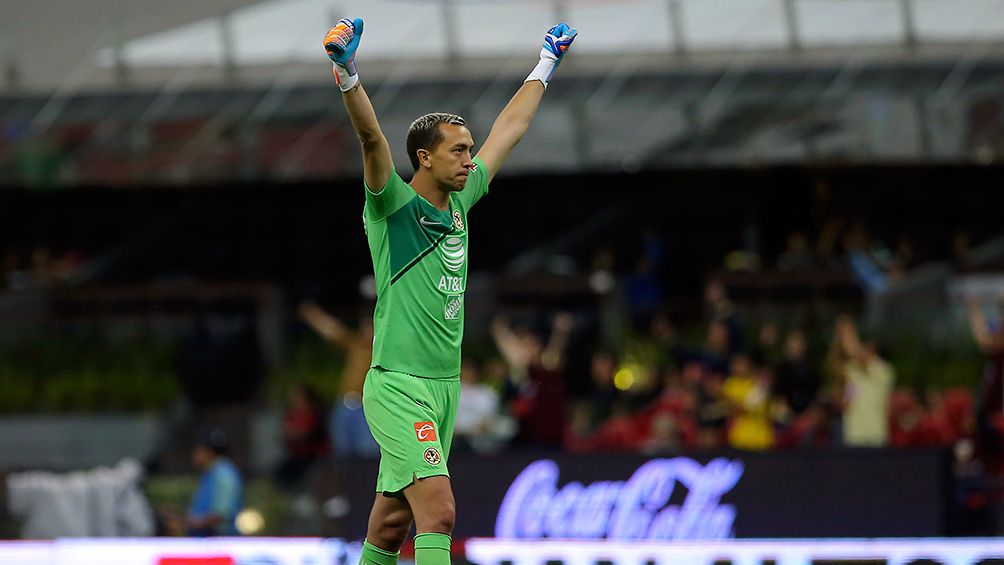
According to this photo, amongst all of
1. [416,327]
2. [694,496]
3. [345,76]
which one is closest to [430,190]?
[416,327]

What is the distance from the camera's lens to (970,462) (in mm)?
12789

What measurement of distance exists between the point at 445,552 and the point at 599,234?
16.8m

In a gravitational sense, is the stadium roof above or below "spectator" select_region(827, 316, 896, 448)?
above

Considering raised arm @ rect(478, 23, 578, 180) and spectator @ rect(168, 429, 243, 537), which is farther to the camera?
spectator @ rect(168, 429, 243, 537)

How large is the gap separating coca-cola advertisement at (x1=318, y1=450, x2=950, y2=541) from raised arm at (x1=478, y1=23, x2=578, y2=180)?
5865 millimetres

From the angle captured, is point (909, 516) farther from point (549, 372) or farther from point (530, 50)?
point (530, 50)

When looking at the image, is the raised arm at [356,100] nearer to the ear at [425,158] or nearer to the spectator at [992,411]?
the ear at [425,158]

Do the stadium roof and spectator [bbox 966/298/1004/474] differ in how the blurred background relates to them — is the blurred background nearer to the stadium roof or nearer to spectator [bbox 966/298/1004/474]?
the stadium roof

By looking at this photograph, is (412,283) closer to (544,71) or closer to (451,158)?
(451,158)

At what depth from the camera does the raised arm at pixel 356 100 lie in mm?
5559

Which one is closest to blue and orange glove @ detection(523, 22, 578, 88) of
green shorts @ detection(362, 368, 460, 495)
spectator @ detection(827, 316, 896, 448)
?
green shorts @ detection(362, 368, 460, 495)

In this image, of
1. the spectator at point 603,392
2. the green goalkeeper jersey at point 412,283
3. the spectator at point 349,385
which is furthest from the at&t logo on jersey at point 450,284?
the spectator at point 603,392

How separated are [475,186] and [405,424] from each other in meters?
1.06

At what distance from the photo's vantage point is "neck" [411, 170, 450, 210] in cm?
607
